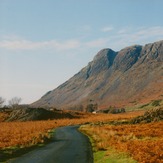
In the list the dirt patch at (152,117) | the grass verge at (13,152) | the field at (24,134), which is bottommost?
the grass verge at (13,152)

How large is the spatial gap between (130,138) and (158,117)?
117 ft

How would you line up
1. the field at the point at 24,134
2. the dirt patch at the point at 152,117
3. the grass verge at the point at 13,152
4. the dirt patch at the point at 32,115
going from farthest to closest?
1. the dirt patch at the point at 32,115
2. the dirt patch at the point at 152,117
3. the field at the point at 24,134
4. the grass verge at the point at 13,152

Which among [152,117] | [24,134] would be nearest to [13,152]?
[24,134]

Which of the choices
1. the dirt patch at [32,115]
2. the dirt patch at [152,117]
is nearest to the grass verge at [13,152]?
the dirt patch at [152,117]

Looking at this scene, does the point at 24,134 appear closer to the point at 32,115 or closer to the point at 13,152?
the point at 13,152

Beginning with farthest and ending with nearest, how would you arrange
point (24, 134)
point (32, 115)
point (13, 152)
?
point (32, 115) < point (24, 134) < point (13, 152)

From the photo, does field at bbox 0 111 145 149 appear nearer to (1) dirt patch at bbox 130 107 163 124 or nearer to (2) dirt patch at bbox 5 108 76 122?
(1) dirt patch at bbox 130 107 163 124

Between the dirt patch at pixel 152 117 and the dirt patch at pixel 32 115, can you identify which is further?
the dirt patch at pixel 32 115

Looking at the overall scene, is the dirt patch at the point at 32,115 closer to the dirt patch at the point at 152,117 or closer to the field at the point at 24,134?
the field at the point at 24,134

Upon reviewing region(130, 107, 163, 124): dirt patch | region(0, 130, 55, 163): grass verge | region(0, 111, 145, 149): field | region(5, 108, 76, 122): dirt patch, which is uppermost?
region(5, 108, 76, 122): dirt patch

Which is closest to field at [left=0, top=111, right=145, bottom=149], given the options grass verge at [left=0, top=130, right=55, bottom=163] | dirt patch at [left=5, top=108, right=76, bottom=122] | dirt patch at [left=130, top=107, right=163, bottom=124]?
grass verge at [left=0, top=130, right=55, bottom=163]

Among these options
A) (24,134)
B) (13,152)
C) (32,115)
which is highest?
(32,115)

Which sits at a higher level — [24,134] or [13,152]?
[24,134]

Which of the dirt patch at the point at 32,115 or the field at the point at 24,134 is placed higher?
the dirt patch at the point at 32,115
